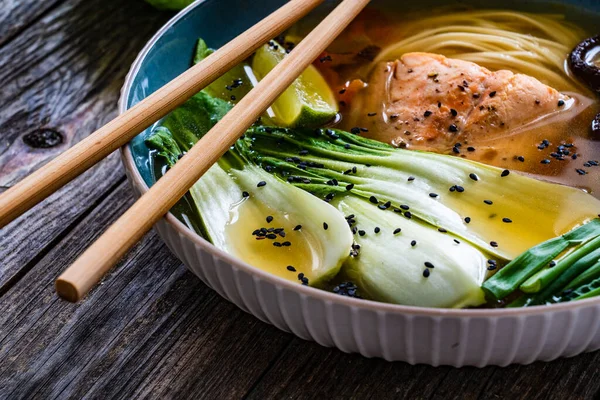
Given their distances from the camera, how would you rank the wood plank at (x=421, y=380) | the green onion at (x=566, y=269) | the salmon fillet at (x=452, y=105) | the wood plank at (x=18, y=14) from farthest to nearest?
the wood plank at (x=18, y=14) < the salmon fillet at (x=452, y=105) < the wood plank at (x=421, y=380) < the green onion at (x=566, y=269)

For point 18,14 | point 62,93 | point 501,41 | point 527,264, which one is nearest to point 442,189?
point 527,264

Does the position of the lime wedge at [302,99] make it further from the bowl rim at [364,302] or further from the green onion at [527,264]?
the green onion at [527,264]

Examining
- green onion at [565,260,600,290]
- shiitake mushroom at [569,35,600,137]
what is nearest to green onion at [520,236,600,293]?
green onion at [565,260,600,290]

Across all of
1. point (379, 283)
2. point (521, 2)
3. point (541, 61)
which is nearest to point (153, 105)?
point (379, 283)

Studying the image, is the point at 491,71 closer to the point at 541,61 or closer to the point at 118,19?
the point at 541,61

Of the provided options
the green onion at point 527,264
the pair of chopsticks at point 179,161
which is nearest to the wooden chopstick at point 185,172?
the pair of chopsticks at point 179,161

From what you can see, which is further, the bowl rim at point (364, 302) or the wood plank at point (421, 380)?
the wood plank at point (421, 380)

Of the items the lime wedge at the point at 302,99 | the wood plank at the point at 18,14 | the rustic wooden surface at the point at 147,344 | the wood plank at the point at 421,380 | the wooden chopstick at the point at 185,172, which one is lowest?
the wood plank at the point at 421,380
